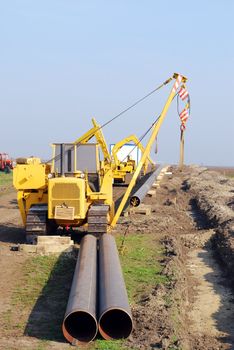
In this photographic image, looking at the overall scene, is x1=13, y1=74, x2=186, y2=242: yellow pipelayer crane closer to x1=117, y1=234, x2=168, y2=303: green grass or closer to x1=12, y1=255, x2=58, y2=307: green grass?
x1=117, y1=234, x2=168, y2=303: green grass

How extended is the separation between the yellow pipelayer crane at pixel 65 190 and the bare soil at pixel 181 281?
46.7 inches

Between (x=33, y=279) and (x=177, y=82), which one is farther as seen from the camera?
(x=177, y=82)

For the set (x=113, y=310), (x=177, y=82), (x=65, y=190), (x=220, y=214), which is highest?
(x=177, y=82)

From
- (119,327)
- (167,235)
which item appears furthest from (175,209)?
(119,327)

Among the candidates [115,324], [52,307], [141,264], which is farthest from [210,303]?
[115,324]

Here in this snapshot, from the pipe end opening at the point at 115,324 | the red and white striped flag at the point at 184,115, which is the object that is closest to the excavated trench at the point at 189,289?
the pipe end opening at the point at 115,324

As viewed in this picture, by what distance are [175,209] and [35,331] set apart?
1696cm

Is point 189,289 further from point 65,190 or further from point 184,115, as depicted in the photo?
point 184,115

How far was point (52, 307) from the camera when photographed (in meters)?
9.85

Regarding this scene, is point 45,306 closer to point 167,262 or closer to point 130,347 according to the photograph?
point 130,347

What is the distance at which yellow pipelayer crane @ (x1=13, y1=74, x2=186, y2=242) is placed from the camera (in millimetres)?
14656

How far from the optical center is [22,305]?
9891 mm

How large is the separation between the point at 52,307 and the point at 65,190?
510 centimetres

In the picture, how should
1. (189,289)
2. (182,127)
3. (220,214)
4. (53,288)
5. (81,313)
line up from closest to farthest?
1. (81,313)
2. (53,288)
3. (189,289)
4. (220,214)
5. (182,127)
